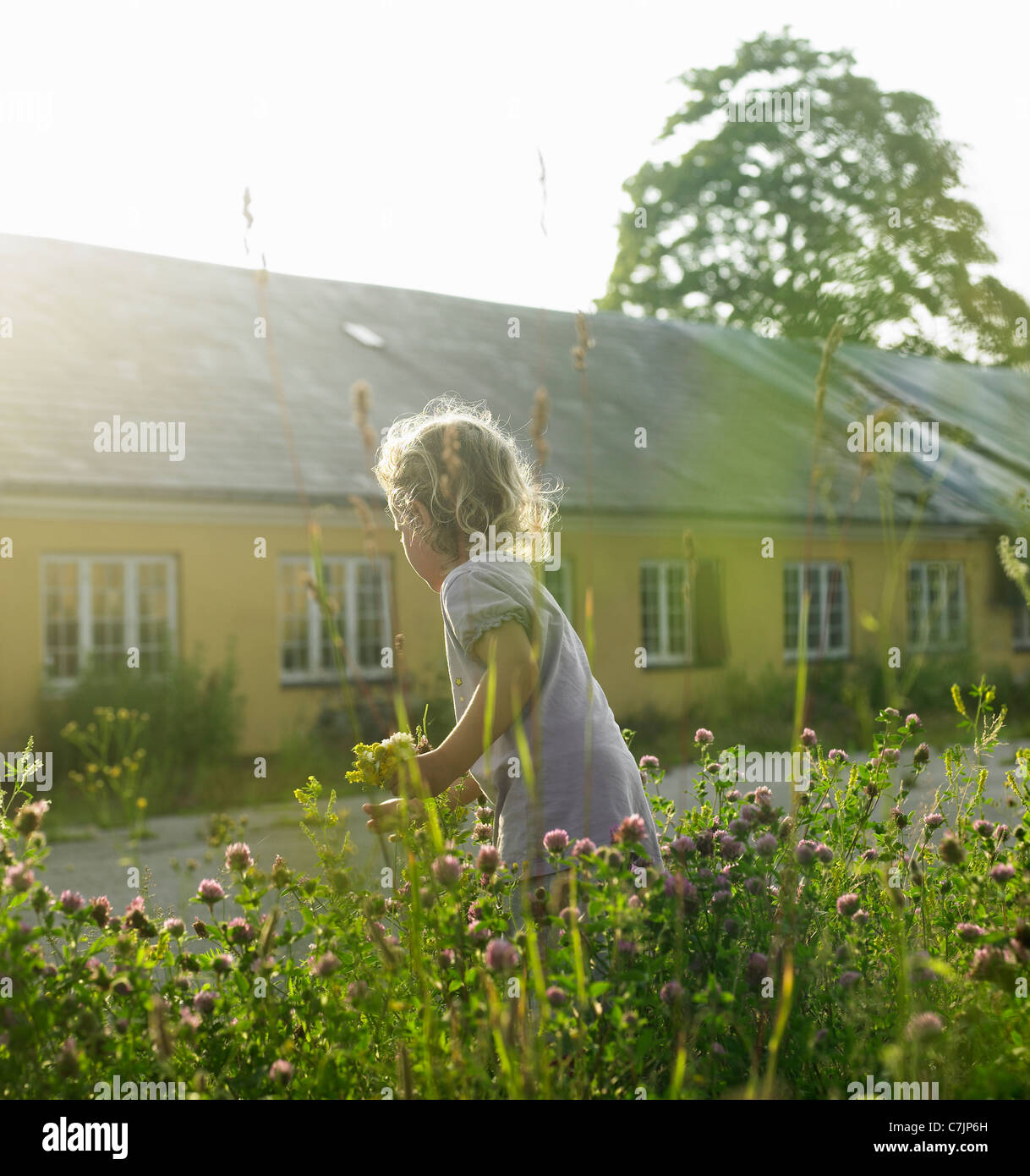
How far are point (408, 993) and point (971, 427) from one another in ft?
75.3

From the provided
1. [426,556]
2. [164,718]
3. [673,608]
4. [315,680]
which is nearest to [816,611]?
[673,608]

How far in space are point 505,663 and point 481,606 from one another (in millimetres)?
137

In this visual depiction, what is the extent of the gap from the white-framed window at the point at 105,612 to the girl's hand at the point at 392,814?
33.7 feet

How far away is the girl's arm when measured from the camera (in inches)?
90.7

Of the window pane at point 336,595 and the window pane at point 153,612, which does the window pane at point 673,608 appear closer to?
the window pane at point 336,595

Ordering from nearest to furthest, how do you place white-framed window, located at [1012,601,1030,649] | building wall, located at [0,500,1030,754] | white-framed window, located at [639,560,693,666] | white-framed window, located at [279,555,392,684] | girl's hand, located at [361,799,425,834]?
girl's hand, located at [361,799,425,834]
building wall, located at [0,500,1030,754]
white-framed window, located at [279,555,392,684]
white-framed window, located at [639,560,693,666]
white-framed window, located at [1012,601,1030,649]

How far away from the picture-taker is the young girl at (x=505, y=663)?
2322mm

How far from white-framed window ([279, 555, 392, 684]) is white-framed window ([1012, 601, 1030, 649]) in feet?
40.9

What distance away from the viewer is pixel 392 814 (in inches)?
77.4

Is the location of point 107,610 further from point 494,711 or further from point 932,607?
point 932,607

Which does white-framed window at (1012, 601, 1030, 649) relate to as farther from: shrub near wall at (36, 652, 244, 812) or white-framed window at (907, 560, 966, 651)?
shrub near wall at (36, 652, 244, 812)

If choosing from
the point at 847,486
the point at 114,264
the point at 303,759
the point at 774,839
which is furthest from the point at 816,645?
the point at 774,839

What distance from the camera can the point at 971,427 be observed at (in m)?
22.9

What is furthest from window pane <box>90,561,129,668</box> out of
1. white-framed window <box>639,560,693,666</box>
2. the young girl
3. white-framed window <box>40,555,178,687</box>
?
the young girl
